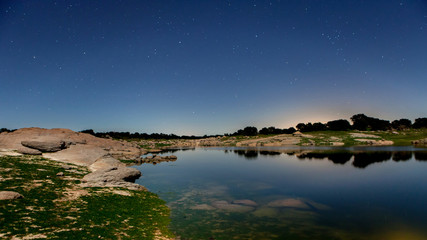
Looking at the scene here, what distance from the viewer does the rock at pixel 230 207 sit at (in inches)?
941

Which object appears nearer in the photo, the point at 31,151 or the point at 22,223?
the point at 22,223

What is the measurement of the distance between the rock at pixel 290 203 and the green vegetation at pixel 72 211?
13355 mm

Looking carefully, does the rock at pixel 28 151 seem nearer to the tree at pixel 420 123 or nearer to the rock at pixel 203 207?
the rock at pixel 203 207

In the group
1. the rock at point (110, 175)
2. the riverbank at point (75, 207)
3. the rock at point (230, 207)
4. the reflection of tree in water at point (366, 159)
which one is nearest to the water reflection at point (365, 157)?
the reflection of tree in water at point (366, 159)

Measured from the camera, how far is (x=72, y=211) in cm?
1747

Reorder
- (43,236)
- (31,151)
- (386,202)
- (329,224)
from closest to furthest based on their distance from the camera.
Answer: (43,236)
(329,224)
(386,202)
(31,151)

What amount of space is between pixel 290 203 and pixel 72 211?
2355cm

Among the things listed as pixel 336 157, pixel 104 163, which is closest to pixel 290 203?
pixel 104 163

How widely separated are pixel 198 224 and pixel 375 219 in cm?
1752

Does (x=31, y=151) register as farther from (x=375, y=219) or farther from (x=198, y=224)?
(x=375, y=219)

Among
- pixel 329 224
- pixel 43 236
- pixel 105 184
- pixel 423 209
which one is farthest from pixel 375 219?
pixel 105 184

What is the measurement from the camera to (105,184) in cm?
2881

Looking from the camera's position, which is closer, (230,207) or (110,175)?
(230,207)

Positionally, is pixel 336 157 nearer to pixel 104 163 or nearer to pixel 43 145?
pixel 104 163
